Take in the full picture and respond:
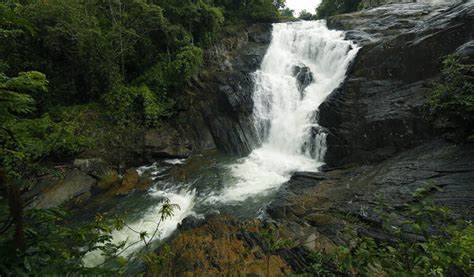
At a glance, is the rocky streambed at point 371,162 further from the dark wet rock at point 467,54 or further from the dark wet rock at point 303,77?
the dark wet rock at point 303,77

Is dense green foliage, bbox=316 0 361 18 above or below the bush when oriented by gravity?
above

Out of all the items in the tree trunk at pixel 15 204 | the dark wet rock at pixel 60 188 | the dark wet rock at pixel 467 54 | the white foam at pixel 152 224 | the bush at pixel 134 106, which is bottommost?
the white foam at pixel 152 224

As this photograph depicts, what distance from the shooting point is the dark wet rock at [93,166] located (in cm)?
991

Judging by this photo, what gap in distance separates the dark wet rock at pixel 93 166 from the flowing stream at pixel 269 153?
159 centimetres

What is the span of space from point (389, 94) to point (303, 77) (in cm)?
510

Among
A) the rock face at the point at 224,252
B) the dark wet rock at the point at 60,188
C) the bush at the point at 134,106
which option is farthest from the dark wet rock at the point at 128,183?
the rock face at the point at 224,252

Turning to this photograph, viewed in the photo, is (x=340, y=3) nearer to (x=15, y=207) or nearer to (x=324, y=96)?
(x=324, y=96)

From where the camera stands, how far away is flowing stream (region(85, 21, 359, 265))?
26.9ft

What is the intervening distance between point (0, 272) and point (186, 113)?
12396mm

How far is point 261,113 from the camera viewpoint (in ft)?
44.5

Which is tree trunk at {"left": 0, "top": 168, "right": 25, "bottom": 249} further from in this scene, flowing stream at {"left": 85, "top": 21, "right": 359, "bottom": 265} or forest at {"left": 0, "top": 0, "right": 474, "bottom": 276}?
flowing stream at {"left": 85, "top": 21, "right": 359, "bottom": 265}

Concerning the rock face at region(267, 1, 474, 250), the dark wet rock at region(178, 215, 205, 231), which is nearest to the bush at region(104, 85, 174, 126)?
the dark wet rock at region(178, 215, 205, 231)

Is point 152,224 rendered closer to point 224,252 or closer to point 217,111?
point 224,252

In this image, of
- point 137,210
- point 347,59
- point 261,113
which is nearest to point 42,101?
point 137,210
